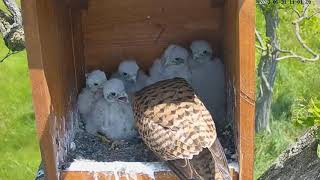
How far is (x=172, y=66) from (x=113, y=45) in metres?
0.33

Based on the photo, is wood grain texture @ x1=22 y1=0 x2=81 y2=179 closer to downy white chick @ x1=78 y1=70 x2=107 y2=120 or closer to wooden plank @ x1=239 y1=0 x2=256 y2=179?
downy white chick @ x1=78 y1=70 x2=107 y2=120

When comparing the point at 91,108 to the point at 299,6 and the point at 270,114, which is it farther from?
the point at 270,114

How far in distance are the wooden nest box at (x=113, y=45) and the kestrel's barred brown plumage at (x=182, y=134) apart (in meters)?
0.10

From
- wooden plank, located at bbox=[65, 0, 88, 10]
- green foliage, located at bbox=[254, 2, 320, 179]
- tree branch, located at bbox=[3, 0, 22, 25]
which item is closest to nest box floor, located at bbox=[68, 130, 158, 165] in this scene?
wooden plank, located at bbox=[65, 0, 88, 10]

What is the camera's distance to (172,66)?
300cm

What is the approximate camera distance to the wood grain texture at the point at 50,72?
2.07 m

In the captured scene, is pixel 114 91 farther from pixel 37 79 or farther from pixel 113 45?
pixel 37 79

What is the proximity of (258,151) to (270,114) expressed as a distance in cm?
80

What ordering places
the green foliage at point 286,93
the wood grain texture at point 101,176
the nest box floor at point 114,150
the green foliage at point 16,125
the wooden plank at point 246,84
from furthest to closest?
the green foliage at point 16,125 < the green foliage at point 286,93 < the nest box floor at point 114,150 < the wood grain texture at point 101,176 < the wooden plank at point 246,84

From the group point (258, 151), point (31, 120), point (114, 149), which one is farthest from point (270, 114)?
point (114, 149)

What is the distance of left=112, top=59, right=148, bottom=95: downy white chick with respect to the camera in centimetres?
294

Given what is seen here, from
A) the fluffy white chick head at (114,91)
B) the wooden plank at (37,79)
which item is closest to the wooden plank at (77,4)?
the fluffy white chick head at (114,91)

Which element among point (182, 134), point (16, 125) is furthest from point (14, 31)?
point (16, 125)

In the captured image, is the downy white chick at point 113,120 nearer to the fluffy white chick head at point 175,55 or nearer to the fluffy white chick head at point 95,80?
the fluffy white chick head at point 95,80
